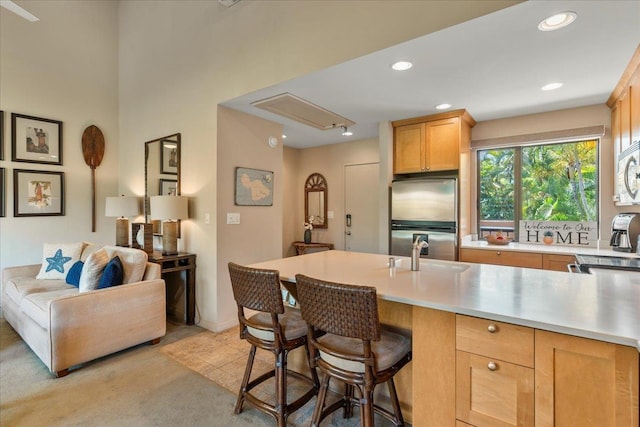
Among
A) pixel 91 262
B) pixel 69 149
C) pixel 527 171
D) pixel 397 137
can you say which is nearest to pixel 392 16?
pixel 397 137

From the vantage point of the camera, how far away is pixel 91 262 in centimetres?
283

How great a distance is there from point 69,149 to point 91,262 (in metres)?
2.49

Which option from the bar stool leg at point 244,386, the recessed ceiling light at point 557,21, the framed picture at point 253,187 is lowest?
the bar stool leg at point 244,386

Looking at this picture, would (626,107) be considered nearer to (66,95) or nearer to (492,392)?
(492,392)

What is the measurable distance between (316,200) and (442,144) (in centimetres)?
259

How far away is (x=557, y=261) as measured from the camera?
10.0 feet

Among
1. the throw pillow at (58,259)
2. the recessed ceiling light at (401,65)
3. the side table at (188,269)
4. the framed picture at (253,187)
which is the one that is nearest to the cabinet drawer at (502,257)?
the recessed ceiling light at (401,65)

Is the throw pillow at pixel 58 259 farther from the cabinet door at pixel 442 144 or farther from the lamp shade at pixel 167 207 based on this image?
the cabinet door at pixel 442 144

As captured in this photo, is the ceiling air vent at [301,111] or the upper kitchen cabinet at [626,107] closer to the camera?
the upper kitchen cabinet at [626,107]

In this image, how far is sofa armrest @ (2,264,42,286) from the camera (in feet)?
11.6

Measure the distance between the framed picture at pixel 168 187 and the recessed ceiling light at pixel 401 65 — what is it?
111 inches

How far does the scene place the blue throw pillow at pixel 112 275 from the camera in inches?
109

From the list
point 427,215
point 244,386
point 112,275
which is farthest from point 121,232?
point 427,215

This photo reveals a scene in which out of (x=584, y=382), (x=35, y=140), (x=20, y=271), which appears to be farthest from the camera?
(x=35, y=140)
